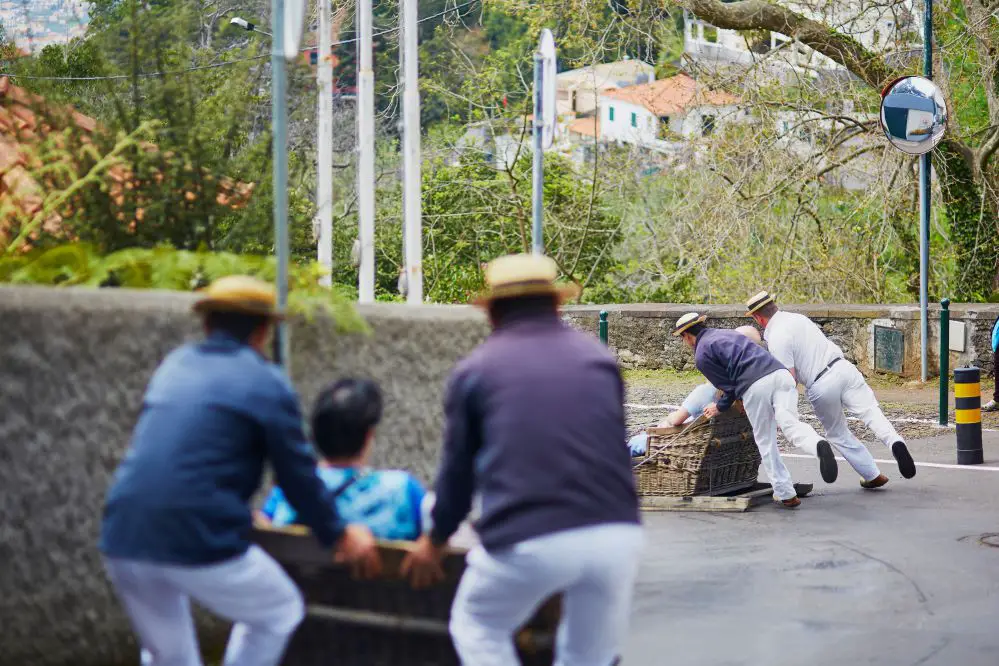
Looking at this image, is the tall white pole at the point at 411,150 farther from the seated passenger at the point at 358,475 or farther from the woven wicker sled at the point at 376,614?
the woven wicker sled at the point at 376,614

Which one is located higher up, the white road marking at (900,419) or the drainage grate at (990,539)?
the white road marking at (900,419)

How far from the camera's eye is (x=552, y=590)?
396cm

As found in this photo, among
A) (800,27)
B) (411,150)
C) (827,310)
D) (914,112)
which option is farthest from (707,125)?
(914,112)

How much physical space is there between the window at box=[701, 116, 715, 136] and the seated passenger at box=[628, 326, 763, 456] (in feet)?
36.1

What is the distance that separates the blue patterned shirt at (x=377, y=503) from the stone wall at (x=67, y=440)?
120 cm

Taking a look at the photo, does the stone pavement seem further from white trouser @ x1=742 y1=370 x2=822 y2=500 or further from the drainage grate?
white trouser @ x1=742 y1=370 x2=822 y2=500

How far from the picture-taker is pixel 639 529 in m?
4.08

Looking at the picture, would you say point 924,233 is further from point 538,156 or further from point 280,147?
point 280,147

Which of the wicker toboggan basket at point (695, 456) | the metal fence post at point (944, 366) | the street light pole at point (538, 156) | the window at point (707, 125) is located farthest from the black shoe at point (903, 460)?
the window at point (707, 125)

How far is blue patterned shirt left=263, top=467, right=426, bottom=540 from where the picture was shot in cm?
437

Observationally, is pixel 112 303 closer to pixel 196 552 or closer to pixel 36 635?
pixel 36 635

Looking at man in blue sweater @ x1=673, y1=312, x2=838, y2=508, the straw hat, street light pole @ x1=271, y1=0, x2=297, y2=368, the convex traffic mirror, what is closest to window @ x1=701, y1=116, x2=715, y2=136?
the convex traffic mirror

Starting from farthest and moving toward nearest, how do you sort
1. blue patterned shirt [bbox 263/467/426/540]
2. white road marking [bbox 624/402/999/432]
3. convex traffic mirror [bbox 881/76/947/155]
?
convex traffic mirror [bbox 881/76/947/155] < white road marking [bbox 624/402/999/432] < blue patterned shirt [bbox 263/467/426/540]

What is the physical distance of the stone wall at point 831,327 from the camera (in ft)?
54.8
